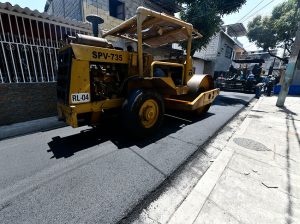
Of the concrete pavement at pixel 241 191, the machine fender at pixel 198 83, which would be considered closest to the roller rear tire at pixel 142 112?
the concrete pavement at pixel 241 191

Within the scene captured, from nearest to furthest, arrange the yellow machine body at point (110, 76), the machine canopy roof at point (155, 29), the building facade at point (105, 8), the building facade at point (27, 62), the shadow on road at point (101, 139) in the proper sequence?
the yellow machine body at point (110, 76)
the shadow on road at point (101, 139)
the machine canopy roof at point (155, 29)
the building facade at point (27, 62)
the building facade at point (105, 8)

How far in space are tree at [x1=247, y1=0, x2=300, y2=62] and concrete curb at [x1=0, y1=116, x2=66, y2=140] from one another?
20477mm

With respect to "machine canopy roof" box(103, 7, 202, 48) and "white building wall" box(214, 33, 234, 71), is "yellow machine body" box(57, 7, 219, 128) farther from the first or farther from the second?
"white building wall" box(214, 33, 234, 71)

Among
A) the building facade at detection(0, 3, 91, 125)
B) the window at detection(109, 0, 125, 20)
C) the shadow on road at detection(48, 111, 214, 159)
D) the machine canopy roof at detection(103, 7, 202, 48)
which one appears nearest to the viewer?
the shadow on road at detection(48, 111, 214, 159)

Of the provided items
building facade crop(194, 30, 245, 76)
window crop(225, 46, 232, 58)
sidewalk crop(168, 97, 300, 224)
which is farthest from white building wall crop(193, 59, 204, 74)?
sidewalk crop(168, 97, 300, 224)

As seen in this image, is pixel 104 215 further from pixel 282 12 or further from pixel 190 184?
pixel 282 12

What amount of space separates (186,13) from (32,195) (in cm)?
1201

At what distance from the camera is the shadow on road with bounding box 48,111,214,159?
3.49 meters

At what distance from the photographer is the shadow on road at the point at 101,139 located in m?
3.49

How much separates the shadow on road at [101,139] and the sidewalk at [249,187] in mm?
1479

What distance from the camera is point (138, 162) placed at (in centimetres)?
295

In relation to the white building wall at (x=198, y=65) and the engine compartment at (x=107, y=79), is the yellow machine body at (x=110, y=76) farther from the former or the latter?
the white building wall at (x=198, y=65)

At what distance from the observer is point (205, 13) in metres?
10.2

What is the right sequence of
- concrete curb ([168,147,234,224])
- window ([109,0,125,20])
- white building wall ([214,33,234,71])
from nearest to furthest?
1. concrete curb ([168,147,234,224])
2. window ([109,0,125,20])
3. white building wall ([214,33,234,71])
